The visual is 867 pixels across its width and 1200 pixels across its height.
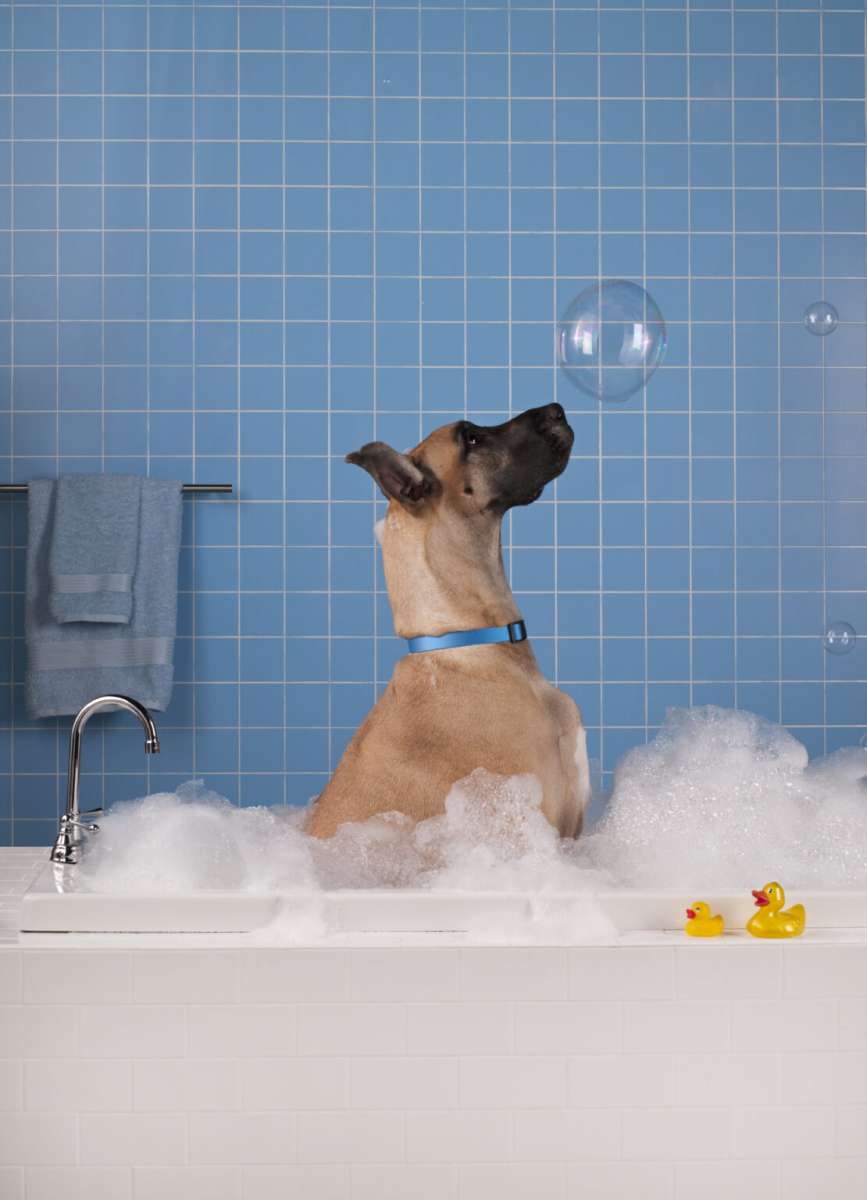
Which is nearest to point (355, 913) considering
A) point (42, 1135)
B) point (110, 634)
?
point (42, 1135)

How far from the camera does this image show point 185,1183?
4.68ft

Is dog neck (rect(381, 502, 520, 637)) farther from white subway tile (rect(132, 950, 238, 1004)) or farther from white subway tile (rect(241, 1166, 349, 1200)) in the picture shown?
white subway tile (rect(241, 1166, 349, 1200))

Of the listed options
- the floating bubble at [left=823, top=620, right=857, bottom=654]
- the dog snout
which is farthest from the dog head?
the floating bubble at [left=823, top=620, right=857, bottom=654]

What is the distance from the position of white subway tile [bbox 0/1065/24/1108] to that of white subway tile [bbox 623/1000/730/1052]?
0.66 meters

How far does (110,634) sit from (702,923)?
1.81 m

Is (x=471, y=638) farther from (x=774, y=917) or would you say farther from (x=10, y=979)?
(x=10, y=979)

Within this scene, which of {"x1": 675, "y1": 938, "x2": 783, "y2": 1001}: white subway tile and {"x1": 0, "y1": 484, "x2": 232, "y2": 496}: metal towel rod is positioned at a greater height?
{"x1": 0, "y1": 484, "x2": 232, "y2": 496}: metal towel rod

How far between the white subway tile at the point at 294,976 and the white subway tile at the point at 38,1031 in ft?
0.63

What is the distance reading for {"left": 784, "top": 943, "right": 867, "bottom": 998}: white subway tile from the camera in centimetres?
143

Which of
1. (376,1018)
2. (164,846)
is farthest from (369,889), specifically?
(164,846)

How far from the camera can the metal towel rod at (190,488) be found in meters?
2.95

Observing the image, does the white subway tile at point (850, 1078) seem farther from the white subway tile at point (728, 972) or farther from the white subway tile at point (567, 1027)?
the white subway tile at point (567, 1027)

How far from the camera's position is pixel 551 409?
179 centimetres

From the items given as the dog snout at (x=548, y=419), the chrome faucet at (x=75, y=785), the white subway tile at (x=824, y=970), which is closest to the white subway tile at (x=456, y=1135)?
the white subway tile at (x=824, y=970)
